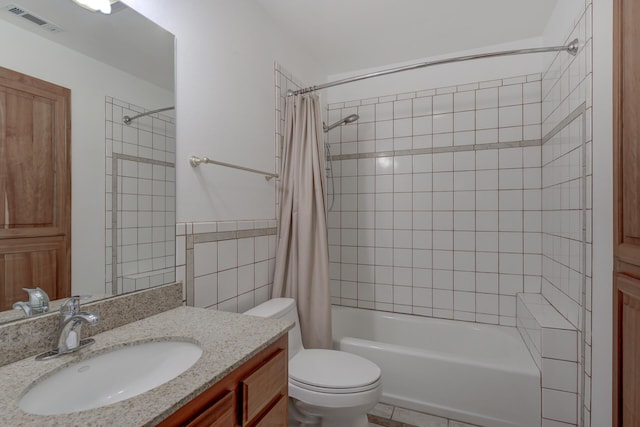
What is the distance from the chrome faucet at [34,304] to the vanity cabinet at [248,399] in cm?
57

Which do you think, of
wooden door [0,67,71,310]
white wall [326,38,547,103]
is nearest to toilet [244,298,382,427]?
wooden door [0,67,71,310]

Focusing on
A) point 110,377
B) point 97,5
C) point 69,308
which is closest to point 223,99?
point 97,5

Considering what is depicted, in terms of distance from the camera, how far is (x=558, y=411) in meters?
1.61

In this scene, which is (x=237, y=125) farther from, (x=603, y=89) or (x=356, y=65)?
(x=603, y=89)

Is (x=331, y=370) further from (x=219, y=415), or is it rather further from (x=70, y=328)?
(x=70, y=328)

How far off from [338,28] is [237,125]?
3.52 ft

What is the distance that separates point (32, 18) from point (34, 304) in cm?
83

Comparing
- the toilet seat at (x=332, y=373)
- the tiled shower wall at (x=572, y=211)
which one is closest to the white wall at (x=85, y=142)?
the toilet seat at (x=332, y=373)

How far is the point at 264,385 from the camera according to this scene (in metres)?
0.95

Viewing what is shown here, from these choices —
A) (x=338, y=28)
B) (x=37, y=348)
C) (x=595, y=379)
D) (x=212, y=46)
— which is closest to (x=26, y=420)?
(x=37, y=348)

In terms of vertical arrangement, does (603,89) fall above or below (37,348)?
above

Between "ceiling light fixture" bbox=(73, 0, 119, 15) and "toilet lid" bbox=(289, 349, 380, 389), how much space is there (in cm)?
167

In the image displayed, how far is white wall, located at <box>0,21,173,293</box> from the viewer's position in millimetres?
942

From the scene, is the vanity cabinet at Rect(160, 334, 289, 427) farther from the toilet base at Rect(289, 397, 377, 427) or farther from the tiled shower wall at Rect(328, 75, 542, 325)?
the tiled shower wall at Rect(328, 75, 542, 325)
